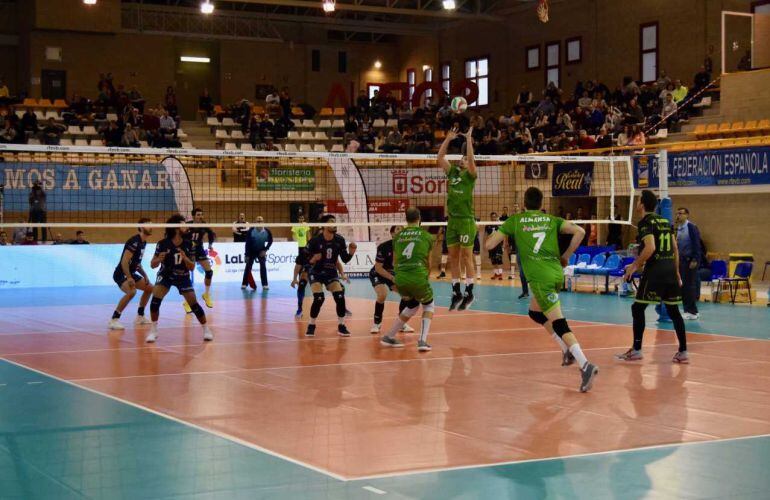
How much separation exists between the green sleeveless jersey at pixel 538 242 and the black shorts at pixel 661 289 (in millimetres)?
2354


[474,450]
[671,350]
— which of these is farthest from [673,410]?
[671,350]

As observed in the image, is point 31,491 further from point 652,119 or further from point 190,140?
point 190,140

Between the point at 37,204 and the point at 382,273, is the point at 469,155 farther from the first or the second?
the point at 37,204

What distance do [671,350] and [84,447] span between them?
28.0ft

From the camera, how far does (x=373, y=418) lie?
29.8 ft

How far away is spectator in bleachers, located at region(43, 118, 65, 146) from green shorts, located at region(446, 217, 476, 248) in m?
22.6

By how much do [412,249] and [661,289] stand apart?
126 inches

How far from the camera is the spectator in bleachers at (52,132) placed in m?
33.7

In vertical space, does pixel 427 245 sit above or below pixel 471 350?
above

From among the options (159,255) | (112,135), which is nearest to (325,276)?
(159,255)

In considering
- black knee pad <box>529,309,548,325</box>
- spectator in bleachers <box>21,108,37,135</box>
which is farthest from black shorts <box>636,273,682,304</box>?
spectator in bleachers <box>21,108,37,135</box>

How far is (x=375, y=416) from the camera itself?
9.17 metres

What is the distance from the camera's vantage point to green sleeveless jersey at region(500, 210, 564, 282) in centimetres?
1056

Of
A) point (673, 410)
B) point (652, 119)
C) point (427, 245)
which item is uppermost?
point (652, 119)
